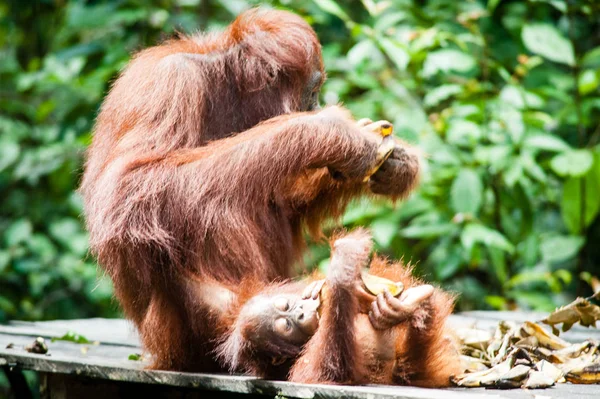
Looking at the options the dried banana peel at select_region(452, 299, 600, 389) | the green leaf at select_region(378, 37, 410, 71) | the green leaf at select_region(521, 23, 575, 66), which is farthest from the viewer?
the green leaf at select_region(521, 23, 575, 66)

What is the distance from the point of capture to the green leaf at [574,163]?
13.7 feet

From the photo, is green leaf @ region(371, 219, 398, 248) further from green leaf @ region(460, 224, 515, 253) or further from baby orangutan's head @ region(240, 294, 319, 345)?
baby orangutan's head @ region(240, 294, 319, 345)

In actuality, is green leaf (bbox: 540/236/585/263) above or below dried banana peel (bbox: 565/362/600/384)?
below

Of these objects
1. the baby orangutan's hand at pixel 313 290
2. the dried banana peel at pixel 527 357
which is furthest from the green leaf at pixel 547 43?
the baby orangutan's hand at pixel 313 290

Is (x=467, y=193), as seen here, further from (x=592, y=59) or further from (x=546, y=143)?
(x=592, y=59)

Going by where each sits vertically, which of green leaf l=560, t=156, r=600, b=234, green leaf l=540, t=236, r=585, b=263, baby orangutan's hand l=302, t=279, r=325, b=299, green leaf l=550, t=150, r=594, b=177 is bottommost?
green leaf l=540, t=236, r=585, b=263

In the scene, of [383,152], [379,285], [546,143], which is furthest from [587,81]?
[379,285]

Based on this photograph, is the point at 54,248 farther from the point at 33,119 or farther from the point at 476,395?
the point at 476,395

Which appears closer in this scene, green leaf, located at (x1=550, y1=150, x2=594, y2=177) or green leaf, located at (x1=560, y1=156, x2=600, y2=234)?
green leaf, located at (x1=550, y1=150, x2=594, y2=177)

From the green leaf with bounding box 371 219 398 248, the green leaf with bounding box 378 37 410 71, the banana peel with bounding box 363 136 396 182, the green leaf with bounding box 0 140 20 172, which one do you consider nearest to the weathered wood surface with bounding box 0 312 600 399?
the banana peel with bounding box 363 136 396 182

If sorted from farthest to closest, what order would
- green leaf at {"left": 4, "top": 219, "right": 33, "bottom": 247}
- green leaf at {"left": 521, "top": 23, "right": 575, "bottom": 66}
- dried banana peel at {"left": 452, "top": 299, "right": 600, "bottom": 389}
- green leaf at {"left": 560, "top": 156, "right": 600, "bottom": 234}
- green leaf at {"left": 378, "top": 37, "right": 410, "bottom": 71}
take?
green leaf at {"left": 4, "top": 219, "right": 33, "bottom": 247}
green leaf at {"left": 560, "top": 156, "right": 600, "bottom": 234}
green leaf at {"left": 521, "top": 23, "right": 575, "bottom": 66}
green leaf at {"left": 378, "top": 37, "right": 410, "bottom": 71}
dried banana peel at {"left": 452, "top": 299, "right": 600, "bottom": 389}

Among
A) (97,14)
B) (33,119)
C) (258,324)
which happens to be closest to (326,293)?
(258,324)

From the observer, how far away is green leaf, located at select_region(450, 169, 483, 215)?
4.20 metres

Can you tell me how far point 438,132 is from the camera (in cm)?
464
